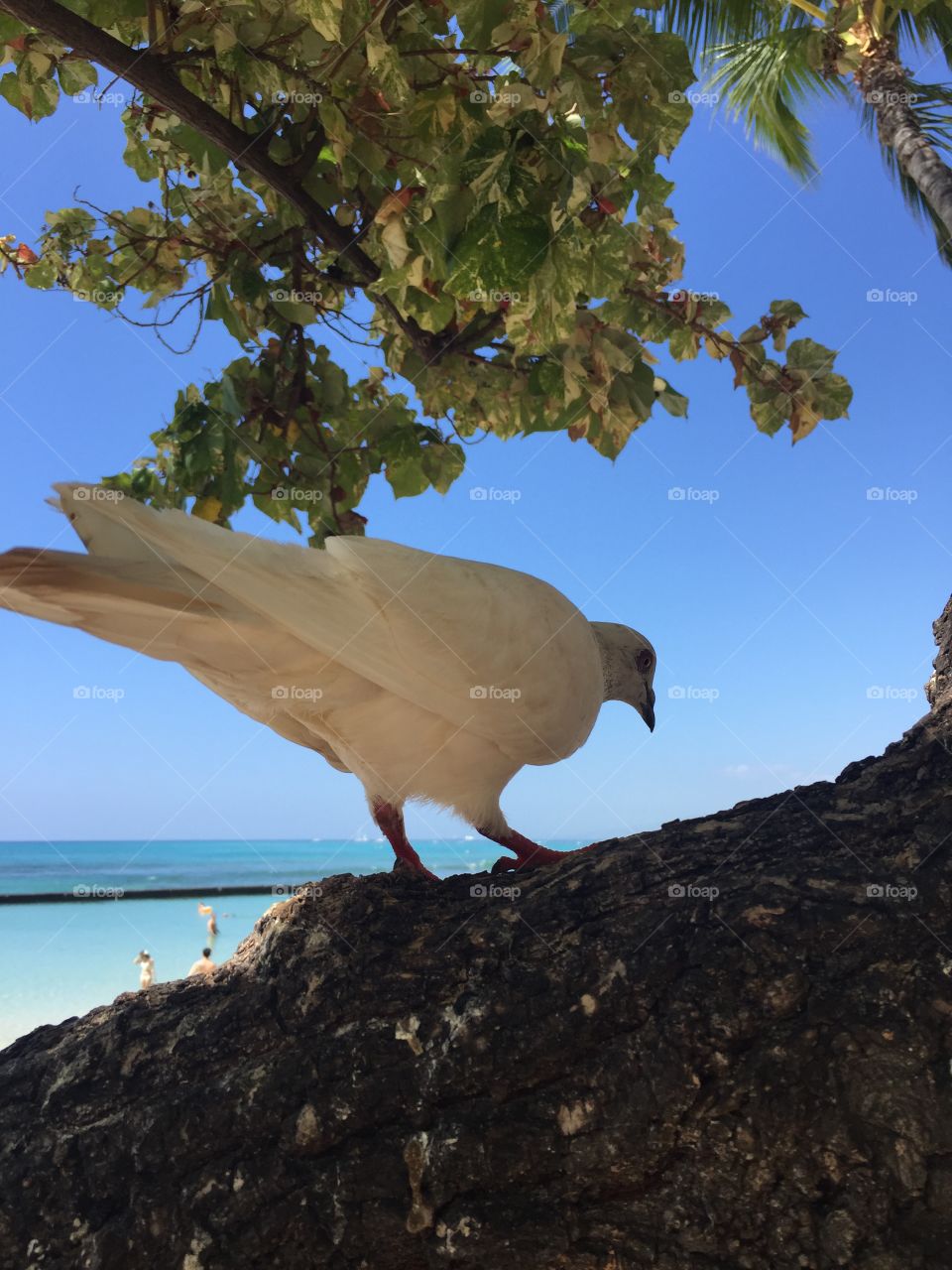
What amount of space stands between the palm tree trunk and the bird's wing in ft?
15.0

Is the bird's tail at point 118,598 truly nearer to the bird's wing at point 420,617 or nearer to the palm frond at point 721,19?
the bird's wing at point 420,617

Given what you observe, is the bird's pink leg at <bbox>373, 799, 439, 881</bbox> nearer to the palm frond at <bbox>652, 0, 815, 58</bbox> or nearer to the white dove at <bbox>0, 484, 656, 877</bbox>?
the white dove at <bbox>0, 484, 656, 877</bbox>

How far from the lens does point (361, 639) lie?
9.41 feet

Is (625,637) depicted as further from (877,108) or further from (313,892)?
(877,108)

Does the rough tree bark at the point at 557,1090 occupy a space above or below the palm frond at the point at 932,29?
below

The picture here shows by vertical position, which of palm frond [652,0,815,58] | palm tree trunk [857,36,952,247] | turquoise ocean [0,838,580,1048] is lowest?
turquoise ocean [0,838,580,1048]

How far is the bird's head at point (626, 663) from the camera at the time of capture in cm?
430

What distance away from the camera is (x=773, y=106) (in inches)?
454

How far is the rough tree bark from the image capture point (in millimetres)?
1653

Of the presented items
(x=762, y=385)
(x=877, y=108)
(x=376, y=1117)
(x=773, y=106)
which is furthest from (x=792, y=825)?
(x=773, y=106)

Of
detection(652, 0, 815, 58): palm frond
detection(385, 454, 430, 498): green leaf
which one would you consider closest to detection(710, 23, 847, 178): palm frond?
detection(652, 0, 815, 58): palm frond

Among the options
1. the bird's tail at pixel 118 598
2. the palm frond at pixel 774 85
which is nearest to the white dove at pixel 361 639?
the bird's tail at pixel 118 598

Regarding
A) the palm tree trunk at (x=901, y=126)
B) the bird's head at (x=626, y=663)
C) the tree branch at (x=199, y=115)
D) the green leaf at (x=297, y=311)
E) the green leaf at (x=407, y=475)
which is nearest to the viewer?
the tree branch at (x=199, y=115)

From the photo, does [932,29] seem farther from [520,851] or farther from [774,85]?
[520,851]
